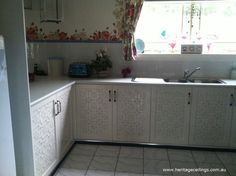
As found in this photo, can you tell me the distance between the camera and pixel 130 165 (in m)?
2.64

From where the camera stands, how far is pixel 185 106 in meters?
2.90

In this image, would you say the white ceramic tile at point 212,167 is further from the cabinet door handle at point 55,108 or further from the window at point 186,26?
the cabinet door handle at point 55,108

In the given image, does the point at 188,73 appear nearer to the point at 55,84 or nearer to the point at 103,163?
the point at 103,163

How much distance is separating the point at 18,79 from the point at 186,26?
2492 millimetres

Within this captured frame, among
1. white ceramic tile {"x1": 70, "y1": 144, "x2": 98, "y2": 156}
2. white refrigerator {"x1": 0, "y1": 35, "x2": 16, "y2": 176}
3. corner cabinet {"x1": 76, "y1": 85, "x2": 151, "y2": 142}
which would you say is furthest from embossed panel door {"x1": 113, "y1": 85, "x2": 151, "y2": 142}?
white refrigerator {"x1": 0, "y1": 35, "x2": 16, "y2": 176}

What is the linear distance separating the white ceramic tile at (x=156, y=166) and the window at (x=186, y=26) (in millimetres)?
1569

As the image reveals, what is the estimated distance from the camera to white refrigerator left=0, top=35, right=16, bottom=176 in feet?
5.22

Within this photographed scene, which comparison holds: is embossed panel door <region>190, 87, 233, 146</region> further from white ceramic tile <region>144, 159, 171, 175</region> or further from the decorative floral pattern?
the decorative floral pattern

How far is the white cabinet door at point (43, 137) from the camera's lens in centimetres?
205

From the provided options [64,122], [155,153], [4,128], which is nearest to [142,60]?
[155,153]

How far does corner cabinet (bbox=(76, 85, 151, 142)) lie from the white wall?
116cm

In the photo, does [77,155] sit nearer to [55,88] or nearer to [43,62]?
[55,88]

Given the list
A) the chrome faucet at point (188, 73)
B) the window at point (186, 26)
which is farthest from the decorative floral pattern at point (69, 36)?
the chrome faucet at point (188, 73)

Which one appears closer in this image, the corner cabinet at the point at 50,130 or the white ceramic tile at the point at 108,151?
the corner cabinet at the point at 50,130
